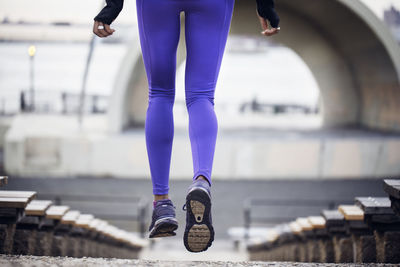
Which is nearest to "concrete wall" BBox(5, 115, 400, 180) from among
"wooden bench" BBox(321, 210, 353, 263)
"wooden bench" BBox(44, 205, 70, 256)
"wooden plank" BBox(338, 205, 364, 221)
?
"wooden bench" BBox(44, 205, 70, 256)

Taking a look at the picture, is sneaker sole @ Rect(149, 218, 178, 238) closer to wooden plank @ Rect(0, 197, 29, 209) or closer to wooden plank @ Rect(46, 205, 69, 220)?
wooden plank @ Rect(0, 197, 29, 209)

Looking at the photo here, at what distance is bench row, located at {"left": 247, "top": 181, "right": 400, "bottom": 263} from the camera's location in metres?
3.55

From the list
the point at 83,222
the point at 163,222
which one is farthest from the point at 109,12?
the point at 83,222

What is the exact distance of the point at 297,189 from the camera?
14711 millimetres

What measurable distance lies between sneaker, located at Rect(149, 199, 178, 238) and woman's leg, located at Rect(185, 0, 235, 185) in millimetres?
292

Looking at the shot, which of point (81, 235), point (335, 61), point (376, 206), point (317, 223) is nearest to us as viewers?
point (376, 206)

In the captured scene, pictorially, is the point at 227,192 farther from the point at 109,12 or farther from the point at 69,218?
the point at 109,12

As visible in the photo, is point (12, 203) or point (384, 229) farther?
point (384, 229)

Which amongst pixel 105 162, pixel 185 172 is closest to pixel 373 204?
pixel 185 172

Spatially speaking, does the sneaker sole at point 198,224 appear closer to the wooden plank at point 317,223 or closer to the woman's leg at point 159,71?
the woman's leg at point 159,71

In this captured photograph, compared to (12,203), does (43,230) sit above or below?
below

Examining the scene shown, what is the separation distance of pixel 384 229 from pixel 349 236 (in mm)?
1210

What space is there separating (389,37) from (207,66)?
13956mm

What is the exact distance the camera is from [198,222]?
2301 mm
